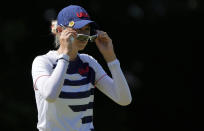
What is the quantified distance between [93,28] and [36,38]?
417cm

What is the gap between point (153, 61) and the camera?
333 inches

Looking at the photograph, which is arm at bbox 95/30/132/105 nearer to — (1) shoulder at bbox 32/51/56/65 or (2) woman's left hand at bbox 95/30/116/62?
(2) woman's left hand at bbox 95/30/116/62

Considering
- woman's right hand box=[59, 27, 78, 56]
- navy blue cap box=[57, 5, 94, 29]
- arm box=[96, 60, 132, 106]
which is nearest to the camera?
woman's right hand box=[59, 27, 78, 56]

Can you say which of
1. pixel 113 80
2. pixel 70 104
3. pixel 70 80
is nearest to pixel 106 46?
pixel 113 80

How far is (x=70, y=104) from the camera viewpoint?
11.1ft

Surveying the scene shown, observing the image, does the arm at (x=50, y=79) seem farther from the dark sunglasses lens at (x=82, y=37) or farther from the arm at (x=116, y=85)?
the arm at (x=116, y=85)

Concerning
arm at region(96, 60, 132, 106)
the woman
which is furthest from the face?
arm at region(96, 60, 132, 106)

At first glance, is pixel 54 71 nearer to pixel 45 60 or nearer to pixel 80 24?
pixel 45 60

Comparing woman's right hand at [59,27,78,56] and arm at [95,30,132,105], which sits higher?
woman's right hand at [59,27,78,56]

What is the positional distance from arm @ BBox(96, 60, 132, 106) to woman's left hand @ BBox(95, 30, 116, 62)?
4 cm

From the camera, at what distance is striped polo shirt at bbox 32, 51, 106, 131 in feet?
11.0

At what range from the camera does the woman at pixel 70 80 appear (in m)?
3.25

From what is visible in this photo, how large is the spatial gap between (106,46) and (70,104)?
491 mm

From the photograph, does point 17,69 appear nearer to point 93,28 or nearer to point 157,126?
point 157,126
